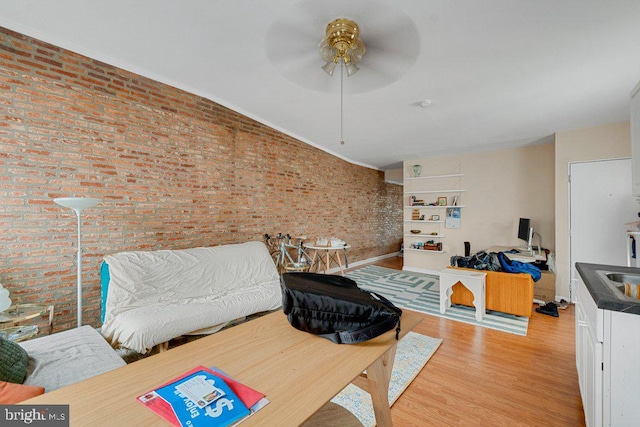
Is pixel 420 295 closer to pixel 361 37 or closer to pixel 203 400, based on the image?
pixel 361 37

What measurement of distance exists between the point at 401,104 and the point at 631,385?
2.92 meters

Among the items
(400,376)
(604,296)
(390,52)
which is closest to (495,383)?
(400,376)

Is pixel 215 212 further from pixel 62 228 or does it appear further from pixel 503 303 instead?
pixel 503 303

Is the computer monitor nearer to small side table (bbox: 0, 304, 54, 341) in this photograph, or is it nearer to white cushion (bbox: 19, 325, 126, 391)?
white cushion (bbox: 19, 325, 126, 391)

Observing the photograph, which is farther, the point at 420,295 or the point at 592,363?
the point at 420,295

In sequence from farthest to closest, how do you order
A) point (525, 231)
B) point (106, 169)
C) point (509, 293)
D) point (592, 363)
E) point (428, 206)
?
point (428, 206)
point (525, 231)
point (509, 293)
point (106, 169)
point (592, 363)

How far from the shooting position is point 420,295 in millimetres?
4094

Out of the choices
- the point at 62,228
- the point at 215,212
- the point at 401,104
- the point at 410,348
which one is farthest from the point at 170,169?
the point at 410,348

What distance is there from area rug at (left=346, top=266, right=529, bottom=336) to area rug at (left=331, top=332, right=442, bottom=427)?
83 centimetres

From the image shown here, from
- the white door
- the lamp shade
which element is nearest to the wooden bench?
the white door

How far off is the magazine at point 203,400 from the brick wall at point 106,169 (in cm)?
272

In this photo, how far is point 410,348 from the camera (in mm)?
2529

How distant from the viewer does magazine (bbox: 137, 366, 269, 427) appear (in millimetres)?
570

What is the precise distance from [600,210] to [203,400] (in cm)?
514
